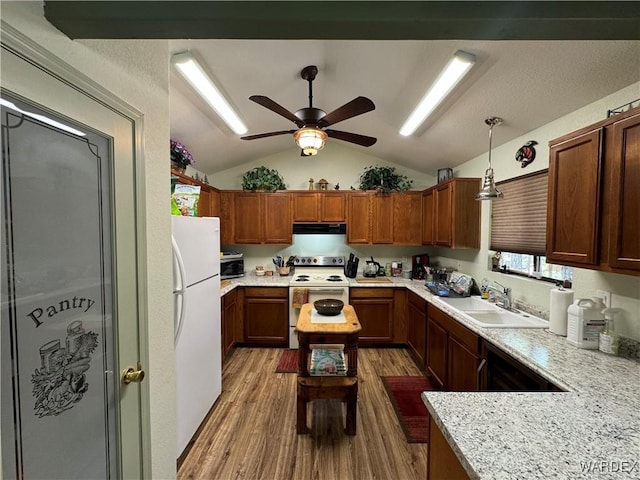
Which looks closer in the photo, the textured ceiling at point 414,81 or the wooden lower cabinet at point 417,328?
the textured ceiling at point 414,81

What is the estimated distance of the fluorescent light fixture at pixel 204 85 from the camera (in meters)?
1.73

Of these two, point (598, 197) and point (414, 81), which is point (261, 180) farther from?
point (598, 197)

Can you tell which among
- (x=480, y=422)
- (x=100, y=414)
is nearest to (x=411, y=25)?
(x=480, y=422)

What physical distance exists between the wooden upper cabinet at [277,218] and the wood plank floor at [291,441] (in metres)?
1.88

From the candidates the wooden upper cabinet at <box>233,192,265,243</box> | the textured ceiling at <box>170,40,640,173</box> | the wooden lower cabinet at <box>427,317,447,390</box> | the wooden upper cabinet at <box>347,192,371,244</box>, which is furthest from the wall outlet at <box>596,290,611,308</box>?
the wooden upper cabinet at <box>233,192,265,243</box>

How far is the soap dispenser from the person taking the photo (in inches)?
57.7

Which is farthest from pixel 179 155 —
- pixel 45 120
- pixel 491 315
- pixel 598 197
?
pixel 491 315

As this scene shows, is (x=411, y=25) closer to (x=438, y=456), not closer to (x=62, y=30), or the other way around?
(x=62, y=30)

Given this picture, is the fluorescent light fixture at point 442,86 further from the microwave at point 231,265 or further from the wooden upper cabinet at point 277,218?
the microwave at point 231,265

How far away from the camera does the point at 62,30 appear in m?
0.79

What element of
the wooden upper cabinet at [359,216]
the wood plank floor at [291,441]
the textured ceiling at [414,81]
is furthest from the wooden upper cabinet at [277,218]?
A: the wood plank floor at [291,441]

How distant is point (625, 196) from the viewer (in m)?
1.22

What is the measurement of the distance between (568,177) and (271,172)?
326 centimetres

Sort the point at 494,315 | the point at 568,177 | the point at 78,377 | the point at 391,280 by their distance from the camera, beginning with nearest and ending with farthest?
the point at 78,377 → the point at 568,177 → the point at 494,315 → the point at 391,280
